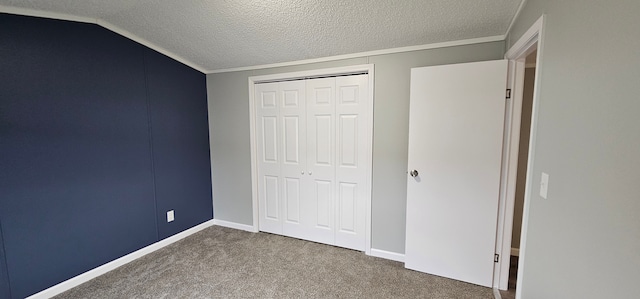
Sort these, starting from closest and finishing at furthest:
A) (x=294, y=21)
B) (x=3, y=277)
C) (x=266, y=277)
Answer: (x=3, y=277) < (x=294, y=21) < (x=266, y=277)

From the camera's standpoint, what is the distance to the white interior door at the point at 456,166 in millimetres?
1874

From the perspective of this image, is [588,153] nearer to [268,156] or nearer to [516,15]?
[516,15]

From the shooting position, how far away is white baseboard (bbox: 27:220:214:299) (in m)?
1.91

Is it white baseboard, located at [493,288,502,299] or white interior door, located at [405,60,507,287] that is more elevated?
white interior door, located at [405,60,507,287]

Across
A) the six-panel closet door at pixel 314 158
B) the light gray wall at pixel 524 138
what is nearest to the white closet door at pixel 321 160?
the six-panel closet door at pixel 314 158

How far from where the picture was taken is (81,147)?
2.06 meters

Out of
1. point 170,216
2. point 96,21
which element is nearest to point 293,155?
point 170,216

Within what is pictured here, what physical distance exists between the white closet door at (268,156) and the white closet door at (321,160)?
42 cm

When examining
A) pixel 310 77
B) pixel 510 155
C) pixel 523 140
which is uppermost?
pixel 310 77

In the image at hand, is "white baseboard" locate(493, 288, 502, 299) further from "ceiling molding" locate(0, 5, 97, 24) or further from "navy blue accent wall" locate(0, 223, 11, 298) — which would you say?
"ceiling molding" locate(0, 5, 97, 24)

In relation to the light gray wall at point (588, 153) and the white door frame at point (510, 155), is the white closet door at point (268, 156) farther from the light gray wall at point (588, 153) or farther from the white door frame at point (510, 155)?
the light gray wall at point (588, 153)

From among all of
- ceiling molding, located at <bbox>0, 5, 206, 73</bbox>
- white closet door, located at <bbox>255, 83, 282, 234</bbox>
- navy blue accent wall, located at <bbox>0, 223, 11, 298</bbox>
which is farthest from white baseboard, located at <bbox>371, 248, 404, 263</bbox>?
ceiling molding, located at <bbox>0, 5, 206, 73</bbox>

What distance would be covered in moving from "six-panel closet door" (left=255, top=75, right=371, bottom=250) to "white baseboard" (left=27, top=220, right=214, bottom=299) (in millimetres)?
1008

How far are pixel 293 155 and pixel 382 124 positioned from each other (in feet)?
3.65
